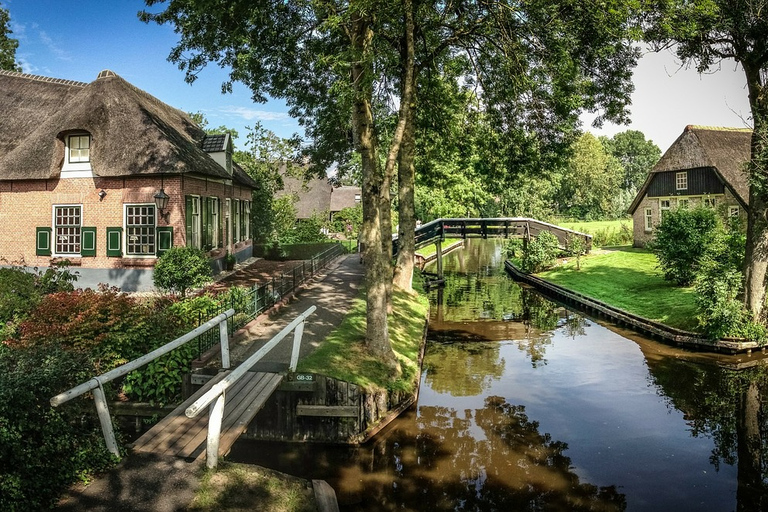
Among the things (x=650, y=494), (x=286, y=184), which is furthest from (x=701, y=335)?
(x=286, y=184)

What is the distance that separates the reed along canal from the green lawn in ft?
7.86

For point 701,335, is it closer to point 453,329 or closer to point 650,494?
point 453,329

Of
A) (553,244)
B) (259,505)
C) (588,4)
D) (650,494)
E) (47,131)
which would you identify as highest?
(588,4)

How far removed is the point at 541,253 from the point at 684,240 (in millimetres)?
→ 9990

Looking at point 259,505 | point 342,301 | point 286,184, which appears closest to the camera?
point 259,505

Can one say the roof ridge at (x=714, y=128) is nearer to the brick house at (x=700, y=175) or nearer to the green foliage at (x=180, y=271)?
the brick house at (x=700, y=175)

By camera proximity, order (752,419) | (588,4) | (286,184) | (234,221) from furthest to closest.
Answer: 1. (286,184)
2. (234,221)
3. (588,4)
4. (752,419)

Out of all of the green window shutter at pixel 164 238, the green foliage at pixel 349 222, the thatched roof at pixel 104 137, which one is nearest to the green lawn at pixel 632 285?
the green window shutter at pixel 164 238

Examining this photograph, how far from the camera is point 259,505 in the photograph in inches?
216

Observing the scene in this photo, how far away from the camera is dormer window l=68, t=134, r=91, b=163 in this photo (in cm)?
1947

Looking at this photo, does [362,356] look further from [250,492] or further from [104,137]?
[104,137]

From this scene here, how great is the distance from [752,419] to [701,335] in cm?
568

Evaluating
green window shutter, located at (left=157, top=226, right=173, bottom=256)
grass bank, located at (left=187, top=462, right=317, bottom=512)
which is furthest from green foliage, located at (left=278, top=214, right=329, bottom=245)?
grass bank, located at (left=187, top=462, right=317, bottom=512)

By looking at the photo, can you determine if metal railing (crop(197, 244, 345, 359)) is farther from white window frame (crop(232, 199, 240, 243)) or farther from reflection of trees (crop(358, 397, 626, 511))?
white window frame (crop(232, 199, 240, 243))
